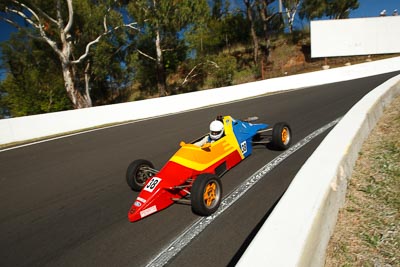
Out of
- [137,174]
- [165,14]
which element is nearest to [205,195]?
[137,174]

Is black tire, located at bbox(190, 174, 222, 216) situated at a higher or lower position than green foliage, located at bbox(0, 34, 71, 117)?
lower

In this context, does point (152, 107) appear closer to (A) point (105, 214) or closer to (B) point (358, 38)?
(A) point (105, 214)

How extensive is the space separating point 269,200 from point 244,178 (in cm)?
85

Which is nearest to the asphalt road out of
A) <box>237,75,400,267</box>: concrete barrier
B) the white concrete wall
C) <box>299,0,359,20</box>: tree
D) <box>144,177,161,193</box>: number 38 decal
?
<box>144,177,161,193</box>: number 38 decal

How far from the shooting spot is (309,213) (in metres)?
2.07

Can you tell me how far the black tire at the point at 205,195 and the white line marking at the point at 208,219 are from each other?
99 millimetres

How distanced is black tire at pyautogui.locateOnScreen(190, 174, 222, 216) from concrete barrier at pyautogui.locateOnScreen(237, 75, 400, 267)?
1237 mm

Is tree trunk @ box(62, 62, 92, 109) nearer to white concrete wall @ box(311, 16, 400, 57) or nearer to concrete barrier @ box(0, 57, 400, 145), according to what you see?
concrete barrier @ box(0, 57, 400, 145)

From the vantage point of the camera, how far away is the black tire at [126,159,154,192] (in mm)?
4379

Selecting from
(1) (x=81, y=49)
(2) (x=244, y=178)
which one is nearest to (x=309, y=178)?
(2) (x=244, y=178)

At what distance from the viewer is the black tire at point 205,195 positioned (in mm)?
3414

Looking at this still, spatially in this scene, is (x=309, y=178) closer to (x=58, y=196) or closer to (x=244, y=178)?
(x=244, y=178)

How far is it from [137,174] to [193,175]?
106 centimetres

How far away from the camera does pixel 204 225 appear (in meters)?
3.33
